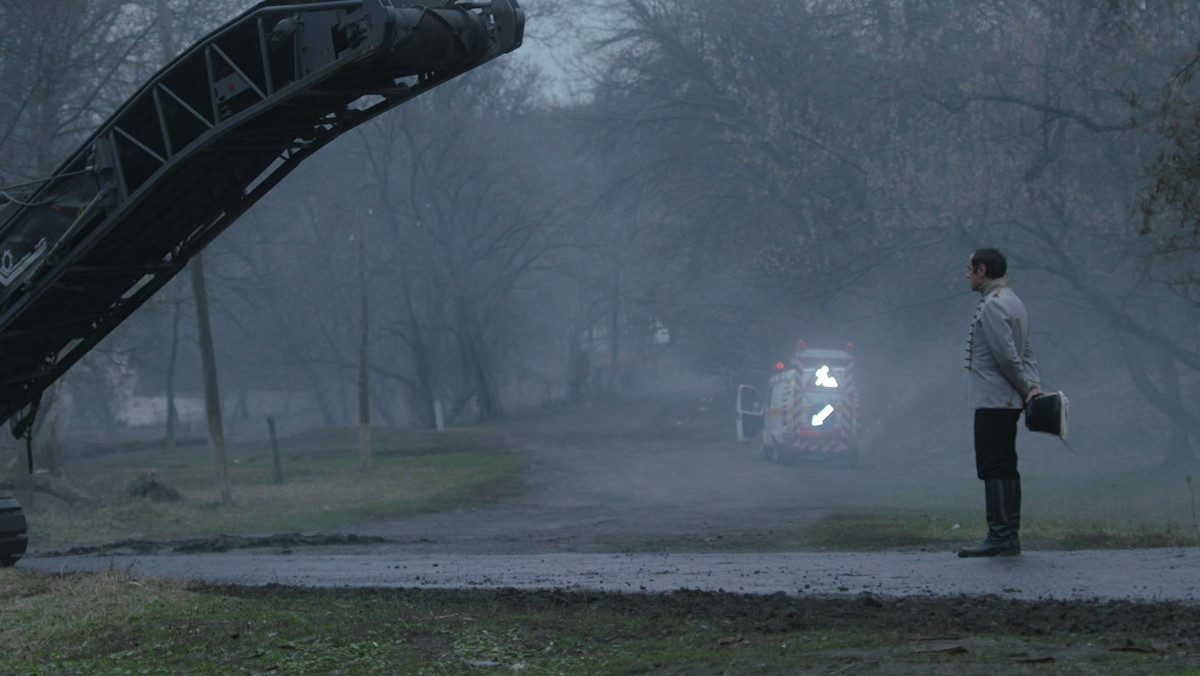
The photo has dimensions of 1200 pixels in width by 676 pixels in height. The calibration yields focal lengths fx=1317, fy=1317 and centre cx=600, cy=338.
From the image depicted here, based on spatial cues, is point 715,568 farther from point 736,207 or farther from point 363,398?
point 736,207

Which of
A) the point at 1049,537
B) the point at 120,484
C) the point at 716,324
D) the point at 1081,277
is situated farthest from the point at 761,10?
the point at 1049,537

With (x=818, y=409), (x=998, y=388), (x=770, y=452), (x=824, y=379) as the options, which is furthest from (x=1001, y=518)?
(x=770, y=452)

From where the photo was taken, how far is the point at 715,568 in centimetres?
1041

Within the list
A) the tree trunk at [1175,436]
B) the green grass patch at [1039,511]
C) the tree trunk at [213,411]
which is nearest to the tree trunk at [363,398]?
the tree trunk at [213,411]

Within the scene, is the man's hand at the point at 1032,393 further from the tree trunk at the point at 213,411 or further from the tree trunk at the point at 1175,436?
the tree trunk at the point at 1175,436

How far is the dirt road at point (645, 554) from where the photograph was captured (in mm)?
8430

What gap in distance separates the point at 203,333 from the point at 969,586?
2154 cm

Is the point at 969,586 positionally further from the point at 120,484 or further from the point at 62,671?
the point at 120,484

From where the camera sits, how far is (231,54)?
1097cm

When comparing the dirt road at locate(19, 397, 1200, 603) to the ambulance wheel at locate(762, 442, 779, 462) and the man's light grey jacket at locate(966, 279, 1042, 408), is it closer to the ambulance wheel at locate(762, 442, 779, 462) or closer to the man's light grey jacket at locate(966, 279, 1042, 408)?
the ambulance wheel at locate(762, 442, 779, 462)

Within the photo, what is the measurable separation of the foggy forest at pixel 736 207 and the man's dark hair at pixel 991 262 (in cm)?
553

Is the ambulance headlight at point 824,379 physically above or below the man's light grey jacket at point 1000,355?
above

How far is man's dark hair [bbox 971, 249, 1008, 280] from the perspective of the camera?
940cm

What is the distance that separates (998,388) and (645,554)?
15.4ft
